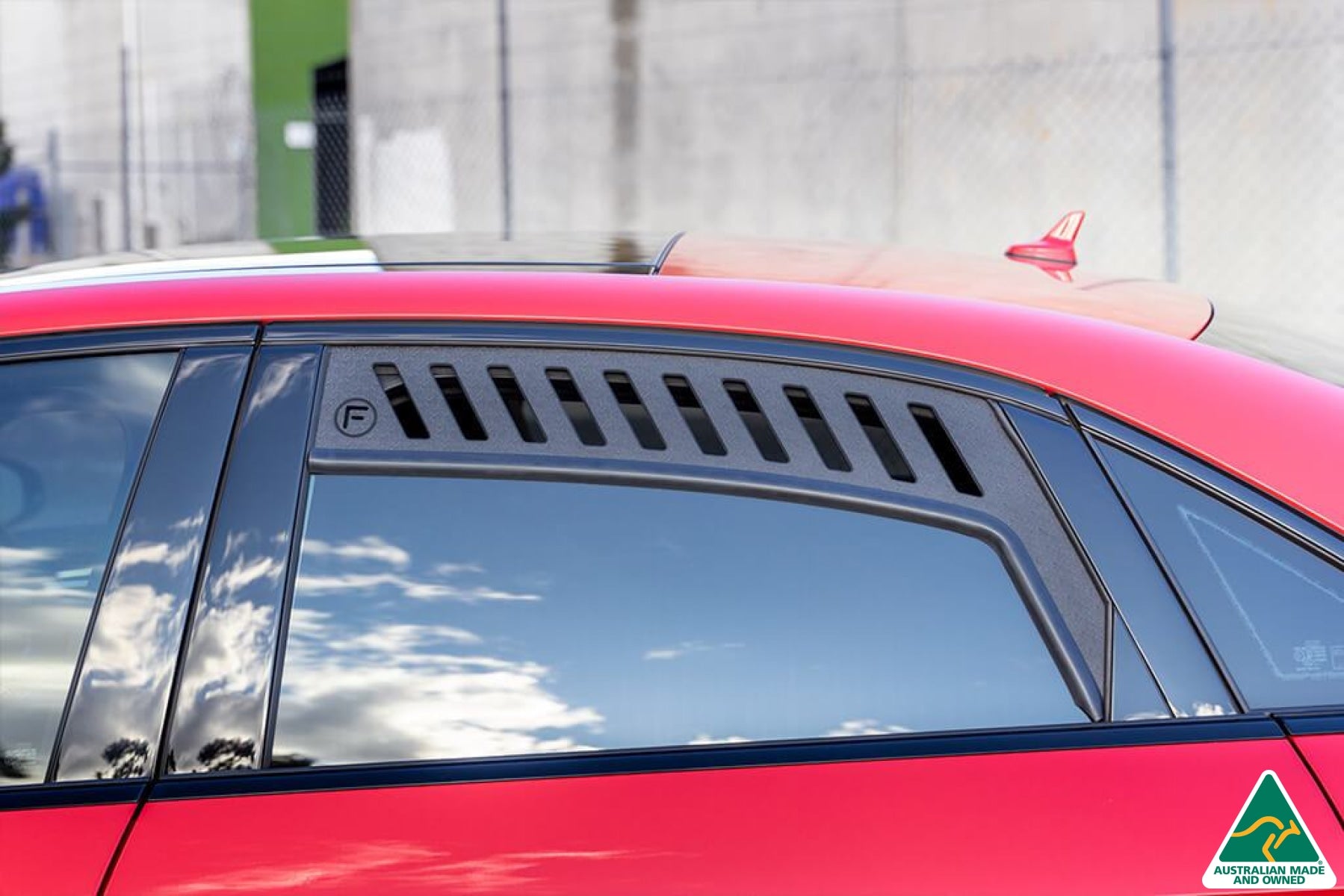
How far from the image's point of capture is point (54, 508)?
1722 mm

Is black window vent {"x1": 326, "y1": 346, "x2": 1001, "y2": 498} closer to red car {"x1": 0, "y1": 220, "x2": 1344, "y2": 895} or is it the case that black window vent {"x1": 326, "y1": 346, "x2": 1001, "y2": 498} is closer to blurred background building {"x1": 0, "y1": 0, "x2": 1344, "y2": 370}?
red car {"x1": 0, "y1": 220, "x2": 1344, "y2": 895}

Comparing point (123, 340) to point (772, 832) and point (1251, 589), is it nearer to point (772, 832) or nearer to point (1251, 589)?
point (772, 832)

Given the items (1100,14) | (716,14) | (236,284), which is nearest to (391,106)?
(716,14)

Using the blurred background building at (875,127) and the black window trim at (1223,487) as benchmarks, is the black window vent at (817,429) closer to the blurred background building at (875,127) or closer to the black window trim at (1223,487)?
the black window trim at (1223,487)

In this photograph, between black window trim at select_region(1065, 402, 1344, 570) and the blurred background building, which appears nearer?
black window trim at select_region(1065, 402, 1344, 570)

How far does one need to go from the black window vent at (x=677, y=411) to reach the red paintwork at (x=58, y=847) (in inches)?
18.3

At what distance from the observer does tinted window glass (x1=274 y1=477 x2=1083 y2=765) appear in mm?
1507

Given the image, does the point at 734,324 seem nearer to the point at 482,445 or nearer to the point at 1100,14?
the point at 482,445

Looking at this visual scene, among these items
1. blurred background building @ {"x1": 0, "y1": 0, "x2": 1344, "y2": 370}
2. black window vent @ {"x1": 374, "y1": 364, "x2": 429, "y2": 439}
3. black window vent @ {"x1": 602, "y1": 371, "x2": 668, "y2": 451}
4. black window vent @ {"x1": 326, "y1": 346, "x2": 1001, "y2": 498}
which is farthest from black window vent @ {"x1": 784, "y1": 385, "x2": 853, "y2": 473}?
blurred background building @ {"x1": 0, "y1": 0, "x2": 1344, "y2": 370}

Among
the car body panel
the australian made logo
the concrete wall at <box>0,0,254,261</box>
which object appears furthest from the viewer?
the concrete wall at <box>0,0,254,261</box>

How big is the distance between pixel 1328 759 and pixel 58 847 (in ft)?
4.25

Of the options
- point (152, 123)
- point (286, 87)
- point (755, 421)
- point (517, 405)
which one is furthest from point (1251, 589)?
point (152, 123)

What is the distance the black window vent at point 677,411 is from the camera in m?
1.56

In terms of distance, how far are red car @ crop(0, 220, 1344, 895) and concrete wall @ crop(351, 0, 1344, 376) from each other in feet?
22.0
